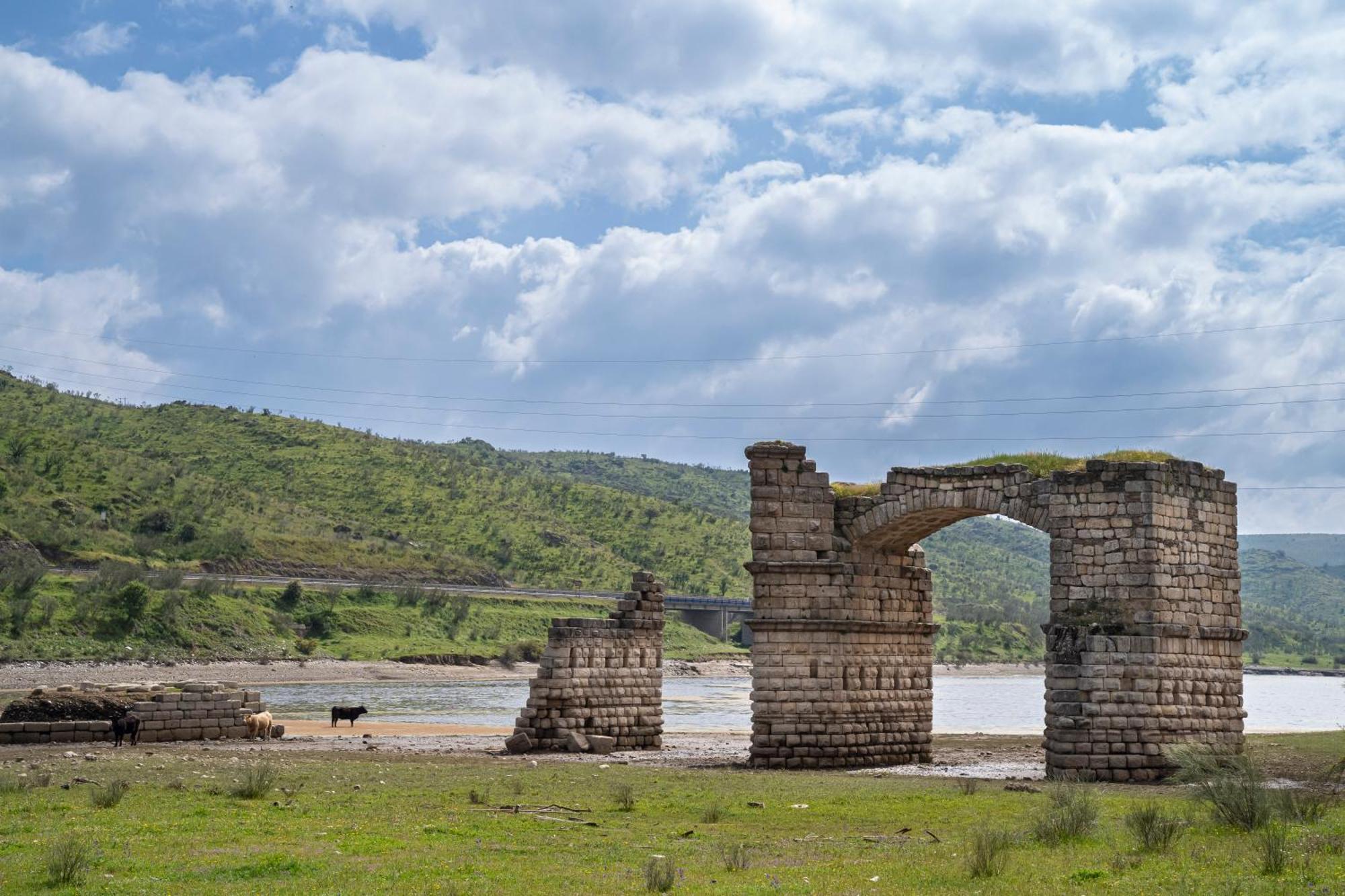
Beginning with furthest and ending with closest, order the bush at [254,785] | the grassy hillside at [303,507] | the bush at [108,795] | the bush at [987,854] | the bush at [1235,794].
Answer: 1. the grassy hillside at [303,507]
2. the bush at [254,785]
3. the bush at [108,795]
4. the bush at [1235,794]
5. the bush at [987,854]

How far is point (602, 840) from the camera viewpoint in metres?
13.6

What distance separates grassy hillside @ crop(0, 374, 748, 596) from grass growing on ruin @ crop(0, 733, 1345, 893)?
52625 millimetres

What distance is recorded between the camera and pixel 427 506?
94.9 metres

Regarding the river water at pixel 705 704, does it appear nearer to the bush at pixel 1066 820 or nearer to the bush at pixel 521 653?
the bush at pixel 521 653

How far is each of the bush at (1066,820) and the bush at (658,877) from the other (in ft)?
13.5

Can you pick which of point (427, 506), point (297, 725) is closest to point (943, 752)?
point (297, 725)

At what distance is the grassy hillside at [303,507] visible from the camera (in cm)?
7194

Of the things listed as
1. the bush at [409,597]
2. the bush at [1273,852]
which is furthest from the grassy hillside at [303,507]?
the bush at [1273,852]

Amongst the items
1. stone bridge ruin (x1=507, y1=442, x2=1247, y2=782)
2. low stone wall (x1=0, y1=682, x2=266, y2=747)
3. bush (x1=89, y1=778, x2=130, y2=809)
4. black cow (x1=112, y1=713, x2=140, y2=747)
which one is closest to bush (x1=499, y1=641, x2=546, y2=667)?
low stone wall (x1=0, y1=682, x2=266, y2=747)

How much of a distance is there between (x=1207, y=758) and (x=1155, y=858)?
5.91 m

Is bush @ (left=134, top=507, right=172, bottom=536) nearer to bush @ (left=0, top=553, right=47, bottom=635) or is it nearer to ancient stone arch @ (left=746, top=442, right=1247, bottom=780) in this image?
bush @ (left=0, top=553, right=47, bottom=635)

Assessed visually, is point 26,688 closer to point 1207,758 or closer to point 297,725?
point 297,725

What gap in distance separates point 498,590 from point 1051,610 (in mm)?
59723

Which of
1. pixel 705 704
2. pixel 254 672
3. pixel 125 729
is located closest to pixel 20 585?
pixel 254 672
